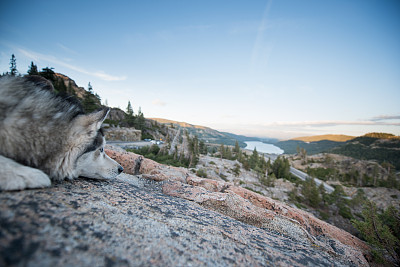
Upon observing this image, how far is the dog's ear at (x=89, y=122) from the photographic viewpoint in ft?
8.25

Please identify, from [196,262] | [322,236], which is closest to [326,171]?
[322,236]

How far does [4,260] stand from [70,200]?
3.36 ft

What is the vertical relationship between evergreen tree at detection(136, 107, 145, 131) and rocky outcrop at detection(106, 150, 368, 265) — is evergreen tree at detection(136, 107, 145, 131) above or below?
above

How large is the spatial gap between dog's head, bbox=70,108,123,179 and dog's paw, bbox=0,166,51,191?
2.42ft

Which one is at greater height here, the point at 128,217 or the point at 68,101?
the point at 68,101

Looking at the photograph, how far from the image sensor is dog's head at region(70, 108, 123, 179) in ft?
8.30

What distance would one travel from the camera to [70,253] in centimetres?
116

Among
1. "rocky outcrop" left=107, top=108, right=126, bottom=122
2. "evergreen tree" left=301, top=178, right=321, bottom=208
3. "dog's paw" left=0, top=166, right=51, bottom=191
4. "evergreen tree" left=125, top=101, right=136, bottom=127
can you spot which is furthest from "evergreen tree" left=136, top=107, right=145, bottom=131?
"dog's paw" left=0, top=166, right=51, bottom=191

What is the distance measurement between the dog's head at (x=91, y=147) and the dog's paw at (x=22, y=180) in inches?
29.0

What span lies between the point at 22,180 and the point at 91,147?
1.12m

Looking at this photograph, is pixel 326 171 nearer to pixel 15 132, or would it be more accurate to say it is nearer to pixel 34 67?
pixel 15 132

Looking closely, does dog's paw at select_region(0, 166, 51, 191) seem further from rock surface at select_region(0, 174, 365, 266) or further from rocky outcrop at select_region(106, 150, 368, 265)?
rocky outcrop at select_region(106, 150, 368, 265)

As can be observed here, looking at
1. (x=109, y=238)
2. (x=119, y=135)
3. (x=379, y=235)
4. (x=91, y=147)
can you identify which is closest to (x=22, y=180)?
(x=91, y=147)

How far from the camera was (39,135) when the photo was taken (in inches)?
85.7
